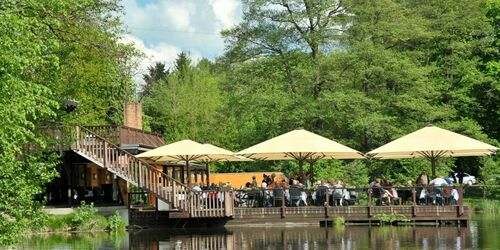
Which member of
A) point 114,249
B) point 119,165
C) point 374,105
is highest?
point 374,105

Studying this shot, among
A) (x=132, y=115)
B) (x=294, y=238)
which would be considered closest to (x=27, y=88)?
(x=294, y=238)

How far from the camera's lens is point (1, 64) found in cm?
1692

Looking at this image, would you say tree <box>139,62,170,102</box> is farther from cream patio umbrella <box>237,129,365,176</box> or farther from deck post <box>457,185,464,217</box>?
deck post <box>457,185,464,217</box>

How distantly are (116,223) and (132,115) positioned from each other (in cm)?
1257

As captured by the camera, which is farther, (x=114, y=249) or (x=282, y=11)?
(x=282, y=11)

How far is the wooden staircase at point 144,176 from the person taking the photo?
30953 mm

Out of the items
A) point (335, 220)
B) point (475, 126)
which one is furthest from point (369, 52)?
point (335, 220)

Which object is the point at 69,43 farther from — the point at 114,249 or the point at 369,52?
the point at 369,52

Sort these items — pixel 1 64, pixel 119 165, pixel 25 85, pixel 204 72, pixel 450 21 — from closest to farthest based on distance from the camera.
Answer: pixel 1 64
pixel 25 85
pixel 119 165
pixel 450 21
pixel 204 72

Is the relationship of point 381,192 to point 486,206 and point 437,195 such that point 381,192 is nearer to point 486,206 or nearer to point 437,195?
point 437,195

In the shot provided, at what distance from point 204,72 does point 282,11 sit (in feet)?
89.4

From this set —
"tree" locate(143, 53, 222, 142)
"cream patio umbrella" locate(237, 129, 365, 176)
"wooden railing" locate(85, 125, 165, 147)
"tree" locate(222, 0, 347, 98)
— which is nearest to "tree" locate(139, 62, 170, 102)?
"tree" locate(143, 53, 222, 142)

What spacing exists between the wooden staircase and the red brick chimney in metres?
9.66

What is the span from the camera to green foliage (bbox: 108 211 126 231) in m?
31.8
